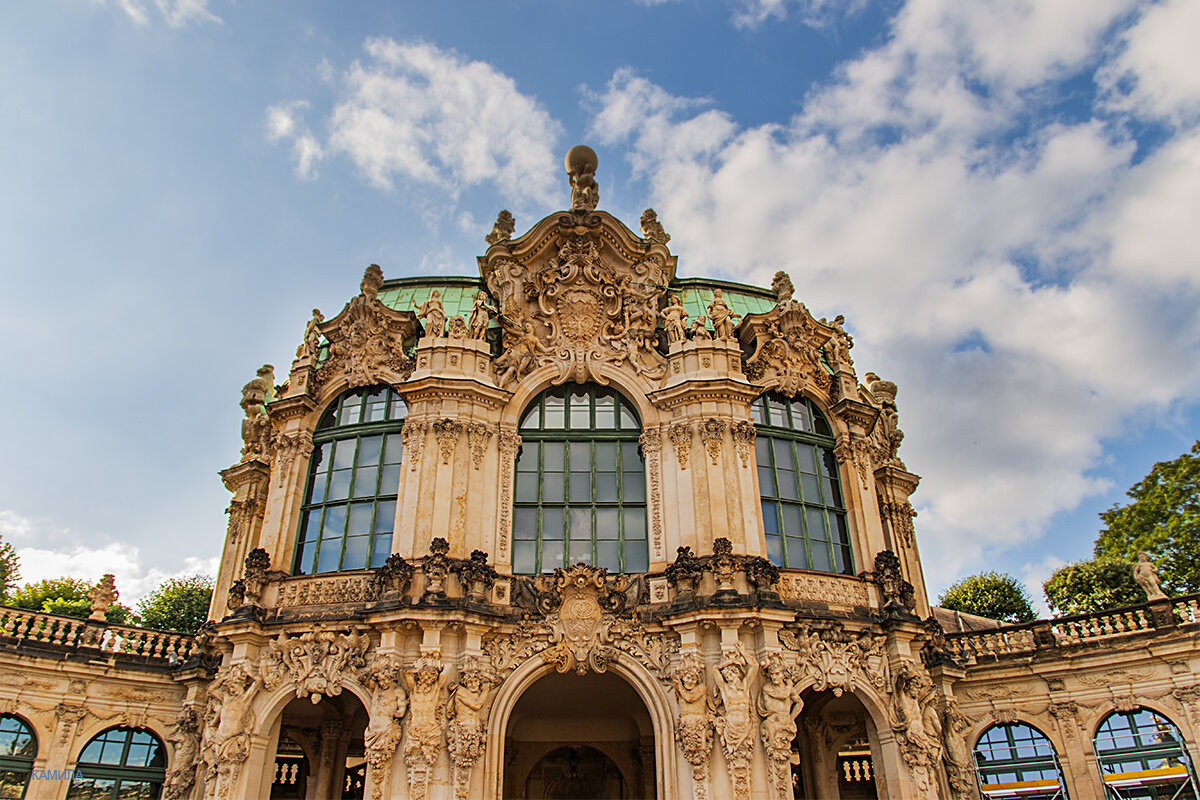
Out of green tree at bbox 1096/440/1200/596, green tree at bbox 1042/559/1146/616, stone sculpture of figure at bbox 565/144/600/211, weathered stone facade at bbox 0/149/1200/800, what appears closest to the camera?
weathered stone facade at bbox 0/149/1200/800

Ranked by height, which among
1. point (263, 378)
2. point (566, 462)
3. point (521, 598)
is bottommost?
point (521, 598)

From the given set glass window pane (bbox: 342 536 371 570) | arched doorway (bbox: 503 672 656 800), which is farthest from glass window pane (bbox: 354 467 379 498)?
arched doorway (bbox: 503 672 656 800)

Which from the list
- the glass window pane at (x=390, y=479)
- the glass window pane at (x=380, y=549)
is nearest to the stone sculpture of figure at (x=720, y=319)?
the glass window pane at (x=390, y=479)

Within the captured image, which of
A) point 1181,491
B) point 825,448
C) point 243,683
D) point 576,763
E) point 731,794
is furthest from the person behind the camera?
point 1181,491

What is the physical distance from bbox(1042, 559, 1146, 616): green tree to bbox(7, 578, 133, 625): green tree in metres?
41.1

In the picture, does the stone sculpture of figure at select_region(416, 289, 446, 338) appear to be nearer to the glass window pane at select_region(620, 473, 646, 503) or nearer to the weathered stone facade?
the weathered stone facade

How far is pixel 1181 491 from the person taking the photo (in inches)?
1156

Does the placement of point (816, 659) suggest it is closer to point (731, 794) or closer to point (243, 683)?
point (731, 794)

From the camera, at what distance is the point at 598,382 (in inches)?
785

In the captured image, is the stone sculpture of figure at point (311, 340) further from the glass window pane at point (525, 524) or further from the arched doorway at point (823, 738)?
the arched doorway at point (823, 738)

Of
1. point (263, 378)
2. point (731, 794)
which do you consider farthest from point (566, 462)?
point (263, 378)

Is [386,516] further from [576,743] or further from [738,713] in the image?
[738,713]

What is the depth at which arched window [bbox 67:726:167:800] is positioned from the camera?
1873 cm

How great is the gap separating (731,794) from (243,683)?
32.7ft
